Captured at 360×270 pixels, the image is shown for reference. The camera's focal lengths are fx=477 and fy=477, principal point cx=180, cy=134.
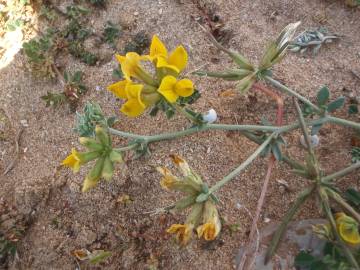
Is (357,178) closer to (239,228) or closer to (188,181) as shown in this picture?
(239,228)

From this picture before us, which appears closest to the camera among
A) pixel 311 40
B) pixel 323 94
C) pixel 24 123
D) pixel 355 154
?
pixel 323 94

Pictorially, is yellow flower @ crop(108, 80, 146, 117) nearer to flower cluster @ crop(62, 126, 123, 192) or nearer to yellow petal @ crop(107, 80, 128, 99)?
yellow petal @ crop(107, 80, 128, 99)

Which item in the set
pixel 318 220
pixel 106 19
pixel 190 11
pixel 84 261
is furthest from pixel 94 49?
pixel 318 220

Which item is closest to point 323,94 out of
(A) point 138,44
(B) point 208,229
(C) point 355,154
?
(C) point 355,154

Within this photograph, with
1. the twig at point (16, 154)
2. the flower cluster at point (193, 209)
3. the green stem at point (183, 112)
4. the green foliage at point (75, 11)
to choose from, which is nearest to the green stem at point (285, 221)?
the flower cluster at point (193, 209)

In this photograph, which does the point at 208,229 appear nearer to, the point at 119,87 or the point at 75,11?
the point at 119,87

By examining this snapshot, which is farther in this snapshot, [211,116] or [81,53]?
[81,53]

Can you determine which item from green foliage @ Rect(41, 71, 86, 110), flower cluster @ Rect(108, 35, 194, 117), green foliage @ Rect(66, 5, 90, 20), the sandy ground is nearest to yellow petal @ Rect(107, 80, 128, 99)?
flower cluster @ Rect(108, 35, 194, 117)

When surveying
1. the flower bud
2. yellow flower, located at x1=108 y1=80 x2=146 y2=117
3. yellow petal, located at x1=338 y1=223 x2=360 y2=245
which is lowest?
yellow petal, located at x1=338 y1=223 x2=360 y2=245
